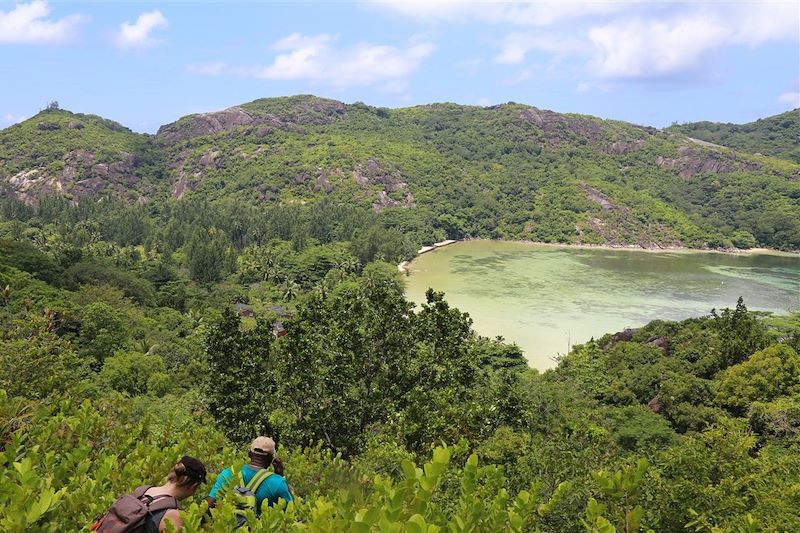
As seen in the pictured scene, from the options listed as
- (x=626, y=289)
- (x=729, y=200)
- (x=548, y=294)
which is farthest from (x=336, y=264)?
(x=729, y=200)

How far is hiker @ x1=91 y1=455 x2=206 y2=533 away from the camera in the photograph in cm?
336

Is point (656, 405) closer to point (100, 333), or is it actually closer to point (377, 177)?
point (100, 333)

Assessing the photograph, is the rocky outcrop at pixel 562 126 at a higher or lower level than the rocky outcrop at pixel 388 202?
higher

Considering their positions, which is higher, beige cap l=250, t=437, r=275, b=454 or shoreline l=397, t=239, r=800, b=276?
beige cap l=250, t=437, r=275, b=454

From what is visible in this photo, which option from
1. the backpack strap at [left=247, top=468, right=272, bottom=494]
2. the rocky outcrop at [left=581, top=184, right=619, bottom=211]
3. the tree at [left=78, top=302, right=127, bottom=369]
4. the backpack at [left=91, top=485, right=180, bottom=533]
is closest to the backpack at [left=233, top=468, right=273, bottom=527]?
the backpack strap at [left=247, top=468, right=272, bottom=494]

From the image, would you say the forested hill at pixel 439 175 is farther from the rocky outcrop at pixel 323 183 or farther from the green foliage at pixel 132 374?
the green foliage at pixel 132 374

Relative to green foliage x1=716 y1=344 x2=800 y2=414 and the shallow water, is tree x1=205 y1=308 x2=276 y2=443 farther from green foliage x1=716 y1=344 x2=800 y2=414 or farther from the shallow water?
the shallow water

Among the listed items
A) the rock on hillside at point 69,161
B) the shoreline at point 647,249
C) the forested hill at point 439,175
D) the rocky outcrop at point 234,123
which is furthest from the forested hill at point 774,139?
the rock on hillside at point 69,161

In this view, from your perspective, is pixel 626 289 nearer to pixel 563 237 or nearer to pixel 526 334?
pixel 526 334

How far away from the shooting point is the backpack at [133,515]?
3.35 metres

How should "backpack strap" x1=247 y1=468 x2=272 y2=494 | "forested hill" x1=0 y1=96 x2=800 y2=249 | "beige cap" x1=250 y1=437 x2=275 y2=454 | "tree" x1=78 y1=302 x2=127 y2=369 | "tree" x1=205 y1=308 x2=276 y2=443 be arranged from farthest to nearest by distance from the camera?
1. "forested hill" x1=0 y1=96 x2=800 y2=249
2. "tree" x1=78 y1=302 x2=127 y2=369
3. "tree" x1=205 y1=308 x2=276 y2=443
4. "beige cap" x1=250 y1=437 x2=275 y2=454
5. "backpack strap" x1=247 y1=468 x2=272 y2=494

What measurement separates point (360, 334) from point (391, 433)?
3031 mm

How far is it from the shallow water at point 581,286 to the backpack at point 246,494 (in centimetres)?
4052

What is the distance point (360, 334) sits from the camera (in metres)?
14.3
